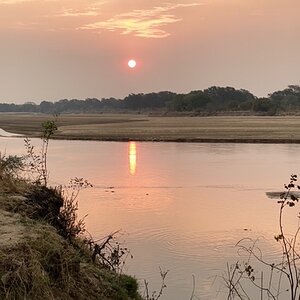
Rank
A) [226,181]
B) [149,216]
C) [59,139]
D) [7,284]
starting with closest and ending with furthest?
[7,284] < [149,216] < [226,181] < [59,139]

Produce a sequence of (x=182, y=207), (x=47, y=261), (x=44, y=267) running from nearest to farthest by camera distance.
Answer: (x=44, y=267) < (x=47, y=261) < (x=182, y=207)

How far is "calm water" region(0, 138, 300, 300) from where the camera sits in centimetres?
973

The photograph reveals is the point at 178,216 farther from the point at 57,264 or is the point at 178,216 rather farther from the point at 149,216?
the point at 57,264

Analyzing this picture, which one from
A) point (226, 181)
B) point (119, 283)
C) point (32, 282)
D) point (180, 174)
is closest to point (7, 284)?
point (32, 282)

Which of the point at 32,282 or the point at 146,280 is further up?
the point at 32,282

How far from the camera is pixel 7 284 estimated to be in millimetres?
5320

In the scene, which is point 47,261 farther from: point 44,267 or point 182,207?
point 182,207

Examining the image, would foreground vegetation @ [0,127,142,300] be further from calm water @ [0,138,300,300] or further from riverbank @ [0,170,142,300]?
calm water @ [0,138,300,300]

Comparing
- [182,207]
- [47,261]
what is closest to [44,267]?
[47,261]

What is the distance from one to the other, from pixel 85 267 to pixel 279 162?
2140 centimetres

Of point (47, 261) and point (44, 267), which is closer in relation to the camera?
point (44, 267)

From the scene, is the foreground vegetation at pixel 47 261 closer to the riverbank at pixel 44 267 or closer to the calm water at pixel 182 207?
the riverbank at pixel 44 267

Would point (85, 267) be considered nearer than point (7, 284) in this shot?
No

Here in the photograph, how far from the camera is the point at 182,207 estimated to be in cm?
1529
